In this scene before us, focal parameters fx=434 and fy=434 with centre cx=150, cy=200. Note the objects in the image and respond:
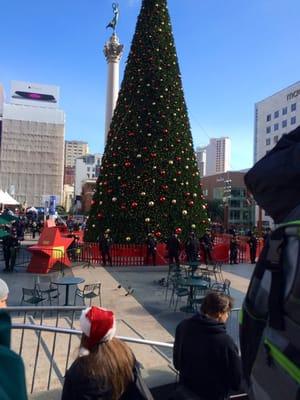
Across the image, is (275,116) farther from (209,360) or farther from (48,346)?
(209,360)

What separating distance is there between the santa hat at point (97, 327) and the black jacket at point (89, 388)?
15 centimetres

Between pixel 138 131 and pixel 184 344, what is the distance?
61.9 ft

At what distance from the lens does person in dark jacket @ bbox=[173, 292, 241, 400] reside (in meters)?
3.48

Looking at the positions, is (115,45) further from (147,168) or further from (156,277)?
(156,277)

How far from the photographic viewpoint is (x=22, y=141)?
92750 millimetres

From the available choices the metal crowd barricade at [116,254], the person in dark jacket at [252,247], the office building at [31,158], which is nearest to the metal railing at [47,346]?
the metal crowd barricade at [116,254]

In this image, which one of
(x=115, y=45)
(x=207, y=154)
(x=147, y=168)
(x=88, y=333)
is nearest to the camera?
(x=88, y=333)

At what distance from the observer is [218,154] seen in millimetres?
179375

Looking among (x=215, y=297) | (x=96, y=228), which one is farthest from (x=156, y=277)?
(x=215, y=297)

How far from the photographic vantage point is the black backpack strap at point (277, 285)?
→ 57.4 inches

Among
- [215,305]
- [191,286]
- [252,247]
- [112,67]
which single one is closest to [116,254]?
[252,247]

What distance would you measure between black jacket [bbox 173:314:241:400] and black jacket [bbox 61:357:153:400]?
88cm

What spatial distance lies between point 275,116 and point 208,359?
354ft

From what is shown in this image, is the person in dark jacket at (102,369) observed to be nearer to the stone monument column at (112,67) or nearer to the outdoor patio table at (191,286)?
the outdoor patio table at (191,286)
